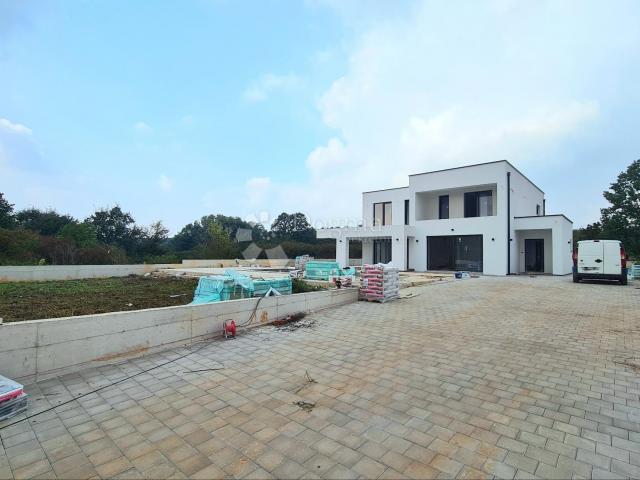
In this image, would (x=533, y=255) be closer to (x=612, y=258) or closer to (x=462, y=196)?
(x=462, y=196)

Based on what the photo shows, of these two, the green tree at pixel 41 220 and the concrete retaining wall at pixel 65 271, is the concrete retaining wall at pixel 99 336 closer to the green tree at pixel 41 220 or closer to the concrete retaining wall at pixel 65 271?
the concrete retaining wall at pixel 65 271

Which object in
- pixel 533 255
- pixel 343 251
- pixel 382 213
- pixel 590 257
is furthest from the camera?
pixel 382 213

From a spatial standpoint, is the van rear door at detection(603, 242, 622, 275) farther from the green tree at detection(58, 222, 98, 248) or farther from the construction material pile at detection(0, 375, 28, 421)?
the green tree at detection(58, 222, 98, 248)

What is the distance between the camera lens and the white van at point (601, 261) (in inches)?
510

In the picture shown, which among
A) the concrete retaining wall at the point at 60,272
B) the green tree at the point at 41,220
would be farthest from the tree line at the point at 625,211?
the green tree at the point at 41,220

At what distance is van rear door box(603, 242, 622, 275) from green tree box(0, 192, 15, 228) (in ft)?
133

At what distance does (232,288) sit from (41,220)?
40.2m

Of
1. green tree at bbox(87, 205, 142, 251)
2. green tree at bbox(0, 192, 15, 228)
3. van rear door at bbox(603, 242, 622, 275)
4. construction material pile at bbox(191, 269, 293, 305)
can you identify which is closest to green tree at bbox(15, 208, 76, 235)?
green tree at bbox(0, 192, 15, 228)

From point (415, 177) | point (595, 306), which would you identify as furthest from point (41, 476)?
point (415, 177)

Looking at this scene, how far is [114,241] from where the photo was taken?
38.2 meters

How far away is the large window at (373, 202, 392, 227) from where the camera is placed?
24.3 m

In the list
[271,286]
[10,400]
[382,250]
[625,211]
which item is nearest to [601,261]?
[382,250]

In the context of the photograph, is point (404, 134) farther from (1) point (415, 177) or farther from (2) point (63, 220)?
(2) point (63, 220)

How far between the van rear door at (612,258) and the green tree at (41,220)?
45.2 m
